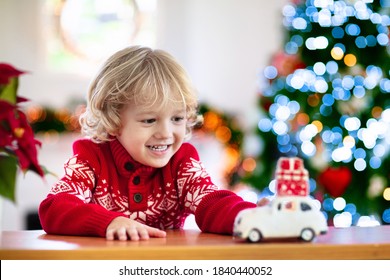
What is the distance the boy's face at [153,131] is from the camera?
1310mm

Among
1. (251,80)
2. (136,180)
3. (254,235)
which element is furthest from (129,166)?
(251,80)

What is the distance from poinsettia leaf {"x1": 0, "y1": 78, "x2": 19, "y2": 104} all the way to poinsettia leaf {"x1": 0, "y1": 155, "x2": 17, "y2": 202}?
0.25 ft

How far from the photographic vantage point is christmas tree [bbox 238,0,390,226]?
346cm

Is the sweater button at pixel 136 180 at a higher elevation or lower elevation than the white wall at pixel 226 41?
lower

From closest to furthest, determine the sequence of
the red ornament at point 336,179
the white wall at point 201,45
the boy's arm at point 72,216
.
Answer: the boy's arm at point 72,216
the red ornament at point 336,179
the white wall at point 201,45

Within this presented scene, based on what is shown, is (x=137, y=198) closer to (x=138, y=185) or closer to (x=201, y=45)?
(x=138, y=185)

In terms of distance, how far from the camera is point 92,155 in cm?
143

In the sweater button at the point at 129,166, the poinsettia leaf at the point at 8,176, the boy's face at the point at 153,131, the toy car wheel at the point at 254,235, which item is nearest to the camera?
the poinsettia leaf at the point at 8,176

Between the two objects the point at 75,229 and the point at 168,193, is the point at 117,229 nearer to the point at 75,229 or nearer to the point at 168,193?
the point at 75,229

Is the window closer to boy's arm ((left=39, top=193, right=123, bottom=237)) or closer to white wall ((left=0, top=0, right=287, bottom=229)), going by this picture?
white wall ((left=0, top=0, right=287, bottom=229))

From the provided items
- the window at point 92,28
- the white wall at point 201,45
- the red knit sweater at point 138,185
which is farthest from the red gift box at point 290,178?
the window at point 92,28

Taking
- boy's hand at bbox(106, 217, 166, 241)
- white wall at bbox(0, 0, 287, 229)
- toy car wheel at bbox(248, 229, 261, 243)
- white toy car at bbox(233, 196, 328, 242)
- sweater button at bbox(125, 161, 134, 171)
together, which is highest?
white wall at bbox(0, 0, 287, 229)

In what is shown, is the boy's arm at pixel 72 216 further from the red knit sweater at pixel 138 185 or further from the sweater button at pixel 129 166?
the sweater button at pixel 129 166

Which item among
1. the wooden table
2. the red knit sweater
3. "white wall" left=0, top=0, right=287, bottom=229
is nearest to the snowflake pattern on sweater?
the red knit sweater
